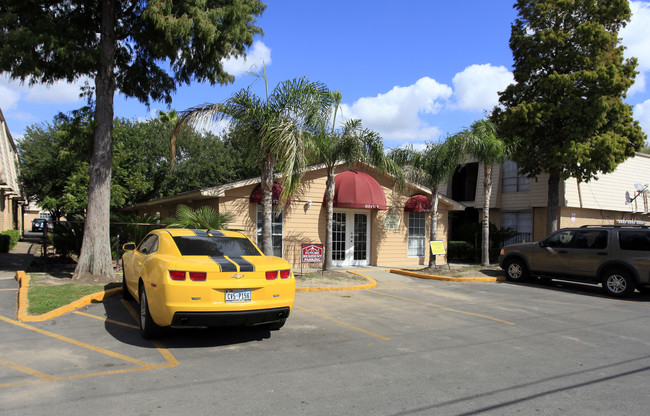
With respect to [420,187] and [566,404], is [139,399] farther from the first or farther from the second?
[420,187]

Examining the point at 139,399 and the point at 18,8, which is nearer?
the point at 139,399

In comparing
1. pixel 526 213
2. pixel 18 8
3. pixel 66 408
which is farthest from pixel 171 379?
pixel 526 213

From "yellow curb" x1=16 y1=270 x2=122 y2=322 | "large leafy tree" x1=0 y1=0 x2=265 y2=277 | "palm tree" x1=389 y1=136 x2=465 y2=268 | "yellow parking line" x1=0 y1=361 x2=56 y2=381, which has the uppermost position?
"large leafy tree" x1=0 y1=0 x2=265 y2=277

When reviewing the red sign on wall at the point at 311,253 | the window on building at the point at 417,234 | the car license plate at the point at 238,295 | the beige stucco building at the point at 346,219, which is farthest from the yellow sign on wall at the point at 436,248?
the car license plate at the point at 238,295

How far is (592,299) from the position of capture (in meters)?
11.6

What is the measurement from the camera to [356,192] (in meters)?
15.7

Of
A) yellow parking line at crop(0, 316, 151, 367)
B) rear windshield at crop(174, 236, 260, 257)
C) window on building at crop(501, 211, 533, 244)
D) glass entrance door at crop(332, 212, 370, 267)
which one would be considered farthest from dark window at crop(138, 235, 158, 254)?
window on building at crop(501, 211, 533, 244)

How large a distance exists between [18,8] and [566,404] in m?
13.7

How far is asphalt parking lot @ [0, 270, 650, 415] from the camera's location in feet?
14.0

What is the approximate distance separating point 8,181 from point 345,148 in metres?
20.6

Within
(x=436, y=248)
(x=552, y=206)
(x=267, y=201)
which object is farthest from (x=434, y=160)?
(x=552, y=206)

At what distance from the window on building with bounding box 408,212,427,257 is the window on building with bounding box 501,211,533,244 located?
6.88m

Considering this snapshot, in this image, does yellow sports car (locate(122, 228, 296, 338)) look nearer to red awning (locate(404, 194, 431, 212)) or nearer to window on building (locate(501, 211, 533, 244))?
red awning (locate(404, 194, 431, 212))

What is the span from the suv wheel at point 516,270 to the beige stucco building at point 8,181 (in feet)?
65.2
